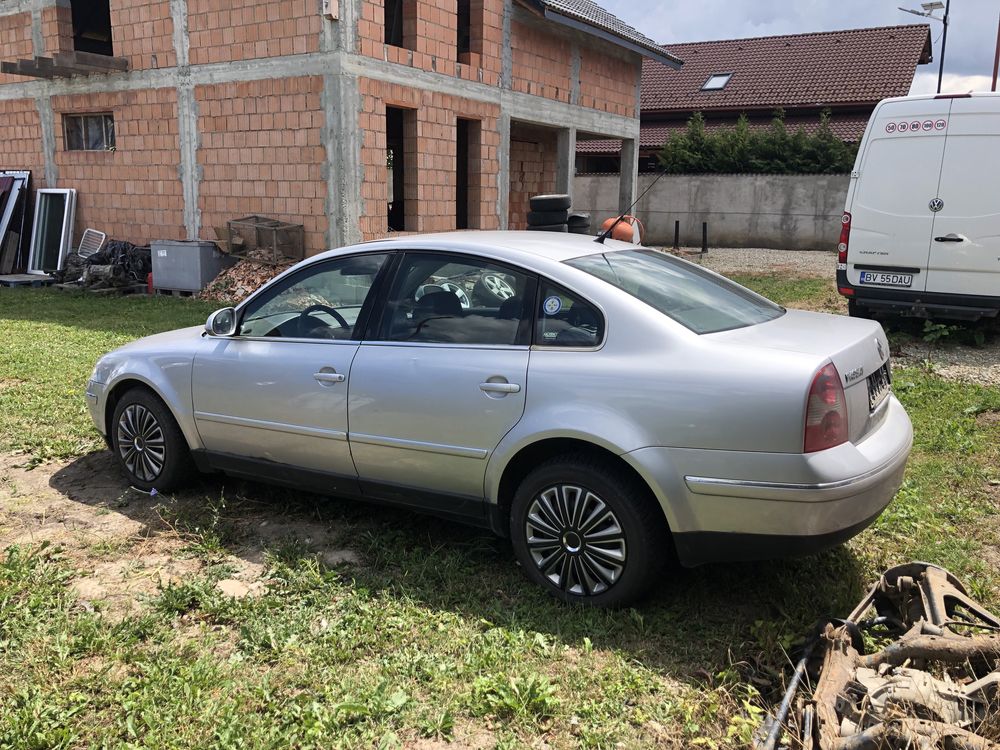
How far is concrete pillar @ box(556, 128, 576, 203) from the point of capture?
19.5 meters

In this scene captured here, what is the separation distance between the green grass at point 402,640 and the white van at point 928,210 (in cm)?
471

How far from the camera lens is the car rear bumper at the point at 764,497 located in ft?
10.4

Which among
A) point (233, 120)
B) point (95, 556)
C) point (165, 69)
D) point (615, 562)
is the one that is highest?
point (165, 69)

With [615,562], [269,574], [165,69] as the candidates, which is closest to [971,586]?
[615,562]

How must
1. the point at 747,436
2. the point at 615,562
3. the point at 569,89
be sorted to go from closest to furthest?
the point at 747,436, the point at 615,562, the point at 569,89

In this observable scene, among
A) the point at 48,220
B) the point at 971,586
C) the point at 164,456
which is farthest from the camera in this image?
the point at 48,220

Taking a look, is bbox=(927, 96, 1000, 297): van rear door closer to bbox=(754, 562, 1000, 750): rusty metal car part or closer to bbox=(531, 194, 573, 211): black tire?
bbox=(531, 194, 573, 211): black tire

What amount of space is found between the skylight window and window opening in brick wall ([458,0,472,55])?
1645 cm

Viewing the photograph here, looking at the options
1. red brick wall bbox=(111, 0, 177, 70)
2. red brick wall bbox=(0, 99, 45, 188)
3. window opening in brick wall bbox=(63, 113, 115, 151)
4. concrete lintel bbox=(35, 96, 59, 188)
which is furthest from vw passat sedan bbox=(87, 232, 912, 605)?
red brick wall bbox=(0, 99, 45, 188)

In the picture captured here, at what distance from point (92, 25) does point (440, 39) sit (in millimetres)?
9194

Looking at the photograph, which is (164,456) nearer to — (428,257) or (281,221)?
(428,257)

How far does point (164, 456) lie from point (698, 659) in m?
3.33

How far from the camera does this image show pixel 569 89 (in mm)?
19109

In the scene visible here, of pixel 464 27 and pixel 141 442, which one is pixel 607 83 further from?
pixel 141 442
